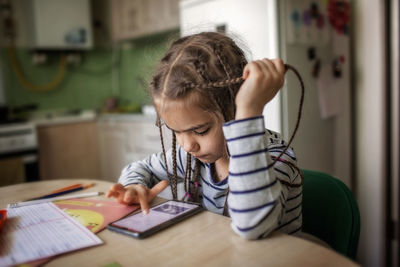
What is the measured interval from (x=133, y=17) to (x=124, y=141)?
1147mm

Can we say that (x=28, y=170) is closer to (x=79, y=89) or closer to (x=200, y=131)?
(x=79, y=89)

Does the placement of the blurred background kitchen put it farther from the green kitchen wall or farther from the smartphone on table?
the smartphone on table

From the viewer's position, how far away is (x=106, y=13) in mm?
3527

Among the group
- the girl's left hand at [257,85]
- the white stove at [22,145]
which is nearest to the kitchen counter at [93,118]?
the white stove at [22,145]

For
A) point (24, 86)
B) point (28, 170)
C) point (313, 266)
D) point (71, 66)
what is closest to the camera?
point (313, 266)

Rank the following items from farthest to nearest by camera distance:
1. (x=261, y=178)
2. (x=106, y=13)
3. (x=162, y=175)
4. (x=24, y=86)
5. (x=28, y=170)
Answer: (x=106, y=13) → (x=24, y=86) → (x=28, y=170) → (x=162, y=175) → (x=261, y=178)

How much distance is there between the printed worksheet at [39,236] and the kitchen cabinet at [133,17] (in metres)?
2.22

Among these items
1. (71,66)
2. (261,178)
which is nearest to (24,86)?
(71,66)

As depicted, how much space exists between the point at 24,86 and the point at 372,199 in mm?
2842

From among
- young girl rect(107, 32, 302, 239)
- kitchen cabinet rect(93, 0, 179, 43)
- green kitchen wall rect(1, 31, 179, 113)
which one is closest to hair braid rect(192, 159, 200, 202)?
young girl rect(107, 32, 302, 239)

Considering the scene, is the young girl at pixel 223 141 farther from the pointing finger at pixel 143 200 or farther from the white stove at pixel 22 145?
the white stove at pixel 22 145

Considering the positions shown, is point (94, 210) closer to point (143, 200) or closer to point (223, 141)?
point (143, 200)

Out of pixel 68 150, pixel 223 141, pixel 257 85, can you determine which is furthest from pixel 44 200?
pixel 68 150

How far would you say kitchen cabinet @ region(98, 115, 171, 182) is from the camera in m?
2.53
